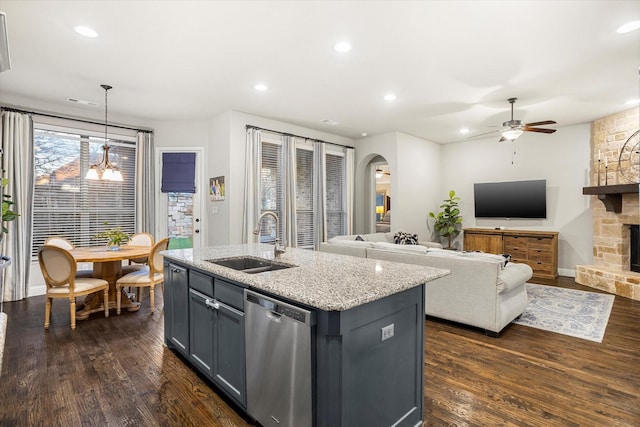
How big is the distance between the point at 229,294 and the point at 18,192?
431 cm

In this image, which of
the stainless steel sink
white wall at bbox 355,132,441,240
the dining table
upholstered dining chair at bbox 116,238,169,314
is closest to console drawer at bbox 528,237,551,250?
white wall at bbox 355,132,441,240

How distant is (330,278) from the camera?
186 centimetres

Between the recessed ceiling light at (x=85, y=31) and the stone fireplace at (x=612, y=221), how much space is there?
267 inches

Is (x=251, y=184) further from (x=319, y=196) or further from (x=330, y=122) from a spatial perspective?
(x=330, y=122)

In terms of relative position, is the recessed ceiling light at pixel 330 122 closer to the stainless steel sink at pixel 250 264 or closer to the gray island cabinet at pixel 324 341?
the stainless steel sink at pixel 250 264

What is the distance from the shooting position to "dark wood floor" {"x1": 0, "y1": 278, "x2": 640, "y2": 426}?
6.63ft

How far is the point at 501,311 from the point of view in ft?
10.5

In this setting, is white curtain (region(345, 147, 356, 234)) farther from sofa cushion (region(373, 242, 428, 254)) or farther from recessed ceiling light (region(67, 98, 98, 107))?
recessed ceiling light (region(67, 98, 98, 107))

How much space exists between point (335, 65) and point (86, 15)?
2.20 m

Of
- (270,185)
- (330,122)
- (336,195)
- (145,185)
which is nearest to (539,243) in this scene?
(336,195)

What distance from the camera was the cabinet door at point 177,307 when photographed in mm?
2572

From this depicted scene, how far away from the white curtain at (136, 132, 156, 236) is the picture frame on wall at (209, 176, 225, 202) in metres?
1.02

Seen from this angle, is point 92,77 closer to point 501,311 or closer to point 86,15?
point 86,15

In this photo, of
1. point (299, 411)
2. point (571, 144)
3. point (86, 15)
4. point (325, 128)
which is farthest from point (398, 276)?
point (571, 144)
